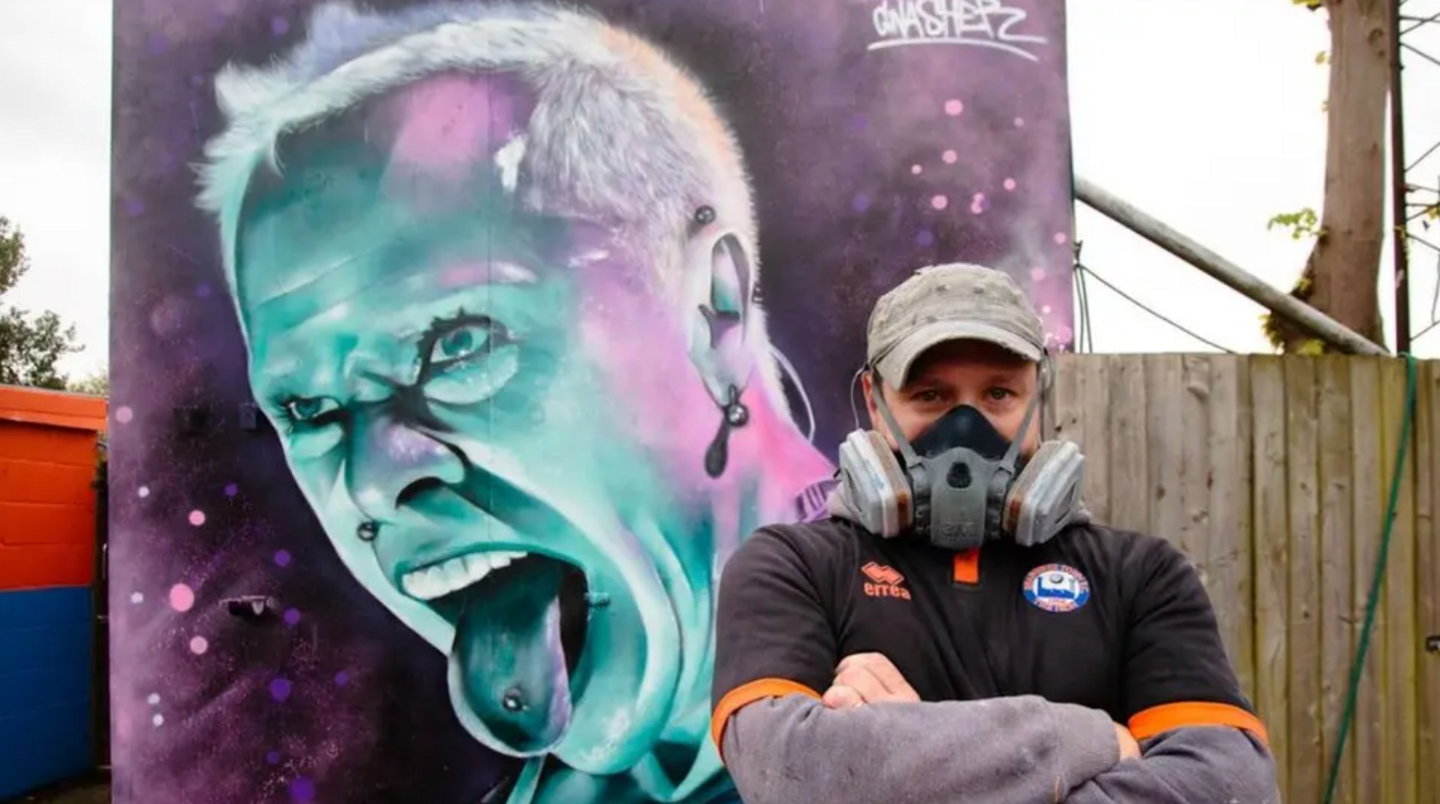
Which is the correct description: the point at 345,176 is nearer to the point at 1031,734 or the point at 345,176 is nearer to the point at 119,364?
the point at 119,364

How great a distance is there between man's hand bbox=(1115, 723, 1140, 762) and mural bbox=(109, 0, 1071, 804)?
2.44 meters

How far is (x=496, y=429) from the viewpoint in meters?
3.94

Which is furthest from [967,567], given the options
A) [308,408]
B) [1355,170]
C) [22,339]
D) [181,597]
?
[22,339]

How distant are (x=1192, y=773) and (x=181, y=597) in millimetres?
3712

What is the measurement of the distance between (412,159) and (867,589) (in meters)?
3.02

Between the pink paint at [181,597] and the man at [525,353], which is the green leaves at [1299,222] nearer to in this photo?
the man at [525,353]

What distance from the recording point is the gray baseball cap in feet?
5.58

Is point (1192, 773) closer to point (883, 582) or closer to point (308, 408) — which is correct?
point (883, 582)

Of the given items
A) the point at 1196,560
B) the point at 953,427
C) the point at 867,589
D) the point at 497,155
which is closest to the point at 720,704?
the point at 867,589

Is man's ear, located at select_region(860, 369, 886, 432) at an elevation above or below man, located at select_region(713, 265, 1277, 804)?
above

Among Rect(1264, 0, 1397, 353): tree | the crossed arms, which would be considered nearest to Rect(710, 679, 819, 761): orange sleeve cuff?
the crossed arms

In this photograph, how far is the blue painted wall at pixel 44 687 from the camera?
640 centimetres

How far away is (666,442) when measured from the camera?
3.93m
